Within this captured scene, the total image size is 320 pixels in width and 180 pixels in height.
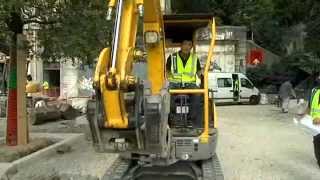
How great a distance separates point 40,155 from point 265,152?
5.19m

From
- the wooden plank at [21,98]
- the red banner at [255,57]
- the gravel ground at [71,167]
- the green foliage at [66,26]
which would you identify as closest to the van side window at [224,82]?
the red banner at [255,57]

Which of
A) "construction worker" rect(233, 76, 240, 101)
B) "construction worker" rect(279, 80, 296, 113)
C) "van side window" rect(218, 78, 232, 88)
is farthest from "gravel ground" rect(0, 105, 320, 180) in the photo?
"van side window" rect(218, 78, 232, 88)

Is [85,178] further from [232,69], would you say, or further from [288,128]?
[232,69]

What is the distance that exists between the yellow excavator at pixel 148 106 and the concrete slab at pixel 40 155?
8.47ft

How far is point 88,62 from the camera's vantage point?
1384 centimetres

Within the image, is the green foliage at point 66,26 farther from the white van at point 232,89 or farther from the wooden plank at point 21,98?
the white van at point 232,89

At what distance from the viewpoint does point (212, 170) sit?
9.77 m

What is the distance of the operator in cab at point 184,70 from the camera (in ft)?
34.1

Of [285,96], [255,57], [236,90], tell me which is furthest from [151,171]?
[255,57]

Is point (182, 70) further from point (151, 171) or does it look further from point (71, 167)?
point (71, 167)

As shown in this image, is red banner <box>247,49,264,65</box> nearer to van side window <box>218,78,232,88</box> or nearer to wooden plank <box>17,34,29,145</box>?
van side window <box>218,78,232,88</box>

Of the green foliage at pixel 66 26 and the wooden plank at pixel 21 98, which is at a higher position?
the green foliage at pixel 66 26

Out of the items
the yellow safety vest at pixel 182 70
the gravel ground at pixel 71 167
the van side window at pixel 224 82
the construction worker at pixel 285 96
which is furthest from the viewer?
the van side window at pixel 224 82

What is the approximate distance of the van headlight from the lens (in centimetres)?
888
